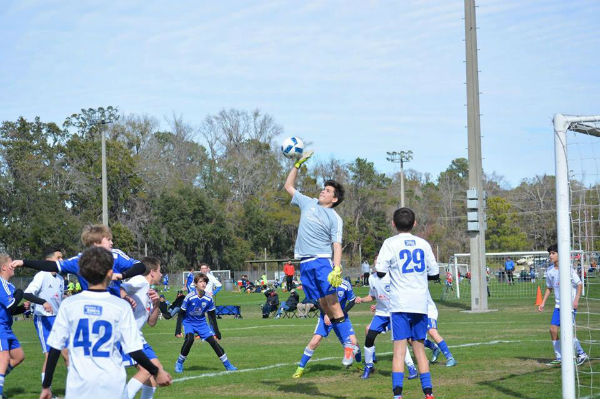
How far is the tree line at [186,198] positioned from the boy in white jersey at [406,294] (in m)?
55.0

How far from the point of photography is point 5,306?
10.1 meters

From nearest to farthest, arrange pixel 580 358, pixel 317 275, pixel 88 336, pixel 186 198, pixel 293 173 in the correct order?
pixel 88 336
pixel 317 275
pixel 293 173
pixel 580 358
pixel 186 198

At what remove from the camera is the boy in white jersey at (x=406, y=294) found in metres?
8.13

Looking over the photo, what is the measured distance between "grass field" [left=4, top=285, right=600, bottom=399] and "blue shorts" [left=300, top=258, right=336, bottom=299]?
50.5 inches

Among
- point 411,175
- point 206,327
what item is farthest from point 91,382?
point 411,175

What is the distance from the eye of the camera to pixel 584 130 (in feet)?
31.1

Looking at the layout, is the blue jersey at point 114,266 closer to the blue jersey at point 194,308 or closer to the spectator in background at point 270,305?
the blue jersey at point 194,308

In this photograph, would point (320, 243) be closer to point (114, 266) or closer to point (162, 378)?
point (114, 266)

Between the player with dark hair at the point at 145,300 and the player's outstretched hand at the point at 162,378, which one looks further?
the player with dark hair at the point at 145,300

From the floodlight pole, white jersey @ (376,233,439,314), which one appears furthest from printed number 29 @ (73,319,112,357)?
the floodlight pole

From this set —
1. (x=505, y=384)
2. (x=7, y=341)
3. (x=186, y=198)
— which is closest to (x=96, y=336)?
(x=7, y=341)

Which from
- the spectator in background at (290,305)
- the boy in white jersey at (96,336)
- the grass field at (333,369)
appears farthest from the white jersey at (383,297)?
the spectator in background at (290,305)

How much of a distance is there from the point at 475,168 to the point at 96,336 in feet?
76.6

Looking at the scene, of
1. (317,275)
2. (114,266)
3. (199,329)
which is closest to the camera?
(114,266)
